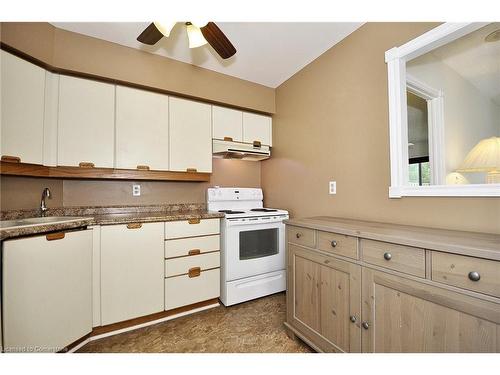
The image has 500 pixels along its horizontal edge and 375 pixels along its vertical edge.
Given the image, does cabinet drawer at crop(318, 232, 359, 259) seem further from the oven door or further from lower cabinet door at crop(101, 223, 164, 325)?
lower cabinet door at crop(101, 223, 164, 325)

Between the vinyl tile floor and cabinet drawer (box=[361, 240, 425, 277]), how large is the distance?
923 mm

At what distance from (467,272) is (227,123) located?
2340 millimetres

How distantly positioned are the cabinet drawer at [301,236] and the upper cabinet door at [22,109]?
6.66ft

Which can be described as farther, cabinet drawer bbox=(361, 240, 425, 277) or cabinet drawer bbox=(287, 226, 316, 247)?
cabinet drawer bbox=(287, 226, 316, 247)

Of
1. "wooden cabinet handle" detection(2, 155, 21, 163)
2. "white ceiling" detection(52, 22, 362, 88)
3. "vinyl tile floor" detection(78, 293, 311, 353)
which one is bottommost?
"vinyl tile floor" detection(78, 293, 311, 353)

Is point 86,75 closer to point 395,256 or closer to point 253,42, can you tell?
point 253,42

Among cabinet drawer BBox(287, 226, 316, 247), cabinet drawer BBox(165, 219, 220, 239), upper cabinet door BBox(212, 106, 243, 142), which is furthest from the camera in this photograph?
upper cabinet door BBox(212, 106, 243, 142)

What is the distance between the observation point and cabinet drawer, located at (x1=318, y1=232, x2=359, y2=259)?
1203mm

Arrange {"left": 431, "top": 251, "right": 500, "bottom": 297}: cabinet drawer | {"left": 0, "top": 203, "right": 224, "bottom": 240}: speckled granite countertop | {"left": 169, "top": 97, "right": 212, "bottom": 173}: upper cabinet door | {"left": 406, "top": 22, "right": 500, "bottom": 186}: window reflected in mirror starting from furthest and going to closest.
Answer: {"left": 169, "top": 97, "right": 212, "bottom": 173}: upper cabinet door < {"left": 406, "top": 22, "right": 500, "bottom": 186}: window reflected in mirror < {"left": 0, "top": 203, "right": 224, "bottom": 240}: speckled granite countertop < {"left": 431, "top": 251, "right": 500, "bottom": 297}: cabinet drawer

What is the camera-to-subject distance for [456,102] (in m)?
1.97

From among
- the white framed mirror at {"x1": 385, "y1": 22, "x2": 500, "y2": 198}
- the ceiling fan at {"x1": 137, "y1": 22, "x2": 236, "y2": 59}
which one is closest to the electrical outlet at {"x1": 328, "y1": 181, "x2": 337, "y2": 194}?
the white framed mirror at {"x1": 385, "y1": 22, "x2": 500, "y2": 198}

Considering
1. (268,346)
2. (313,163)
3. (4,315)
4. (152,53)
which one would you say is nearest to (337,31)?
(313,163)
